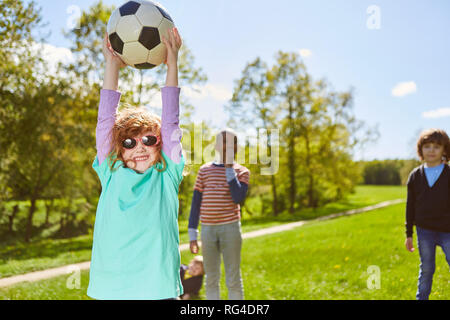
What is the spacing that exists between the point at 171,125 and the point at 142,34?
0.88 m

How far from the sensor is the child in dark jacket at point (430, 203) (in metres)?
3.77

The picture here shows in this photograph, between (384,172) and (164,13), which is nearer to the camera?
(164,13)

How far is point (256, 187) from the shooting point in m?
24.3

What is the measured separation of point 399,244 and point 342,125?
1862 cm

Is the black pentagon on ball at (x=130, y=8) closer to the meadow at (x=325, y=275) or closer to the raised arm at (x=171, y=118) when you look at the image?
the raised arm at (x=171, y=118)

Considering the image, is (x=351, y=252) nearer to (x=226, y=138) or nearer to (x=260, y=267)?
(x=260, y=267)

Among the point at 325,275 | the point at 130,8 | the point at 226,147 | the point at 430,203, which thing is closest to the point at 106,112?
the point at 130,8

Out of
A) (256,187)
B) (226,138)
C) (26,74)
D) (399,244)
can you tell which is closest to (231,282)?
(226,138)

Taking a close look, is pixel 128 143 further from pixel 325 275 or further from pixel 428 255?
pixel 325 275

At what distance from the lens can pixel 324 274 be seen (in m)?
6.38

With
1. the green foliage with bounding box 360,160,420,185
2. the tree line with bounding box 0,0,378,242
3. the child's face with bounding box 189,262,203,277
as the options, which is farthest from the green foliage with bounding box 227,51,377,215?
the green foliage with bounding box 360,160,420,185

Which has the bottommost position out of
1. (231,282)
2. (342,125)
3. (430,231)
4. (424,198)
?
(231,282)

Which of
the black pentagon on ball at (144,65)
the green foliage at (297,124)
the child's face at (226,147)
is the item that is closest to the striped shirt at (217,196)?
the child's face at (226,147)

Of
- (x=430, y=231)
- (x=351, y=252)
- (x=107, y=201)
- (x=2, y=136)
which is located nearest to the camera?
(x=107, y=201)
